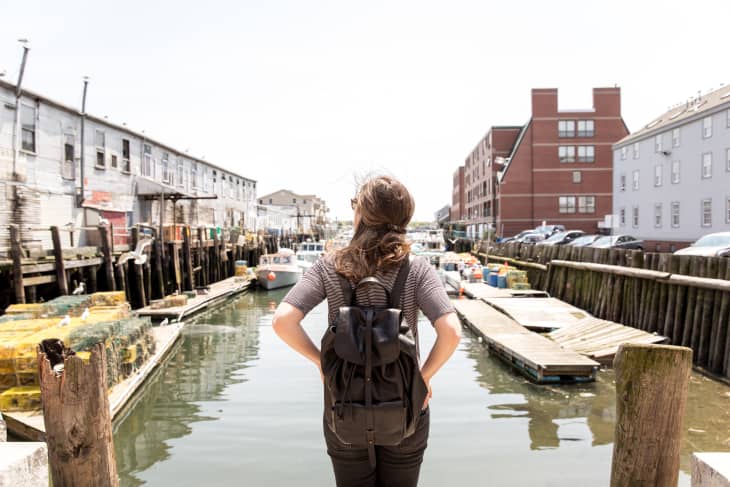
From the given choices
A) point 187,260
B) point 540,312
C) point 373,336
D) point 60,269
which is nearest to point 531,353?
point 540,312

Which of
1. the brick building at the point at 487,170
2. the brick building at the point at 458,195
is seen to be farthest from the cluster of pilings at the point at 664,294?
the brick building at the point at 458,195

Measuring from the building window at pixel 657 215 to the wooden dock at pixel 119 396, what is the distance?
3731 cm

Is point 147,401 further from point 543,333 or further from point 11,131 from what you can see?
point 11,131

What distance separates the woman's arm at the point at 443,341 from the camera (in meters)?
2.87

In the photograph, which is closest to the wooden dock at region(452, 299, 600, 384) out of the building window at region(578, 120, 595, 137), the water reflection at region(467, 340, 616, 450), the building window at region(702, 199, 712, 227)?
the water reflection at region(467, 340, 616, 450)

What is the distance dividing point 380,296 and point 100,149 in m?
28.4

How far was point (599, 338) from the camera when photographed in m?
13.4

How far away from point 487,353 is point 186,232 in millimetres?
19646

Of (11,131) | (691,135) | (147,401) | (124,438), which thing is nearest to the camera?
(124,438)

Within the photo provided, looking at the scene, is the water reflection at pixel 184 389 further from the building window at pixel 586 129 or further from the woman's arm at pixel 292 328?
the building window at pixel 586 129

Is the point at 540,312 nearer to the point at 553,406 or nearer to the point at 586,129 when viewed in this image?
the point at 553,406

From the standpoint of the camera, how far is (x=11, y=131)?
2081 centimetres

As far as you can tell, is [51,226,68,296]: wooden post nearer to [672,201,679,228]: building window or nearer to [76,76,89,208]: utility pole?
[76,76,89,208]: utility pole

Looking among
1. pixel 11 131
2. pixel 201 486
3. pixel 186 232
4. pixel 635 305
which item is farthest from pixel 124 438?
pixel 186 232
